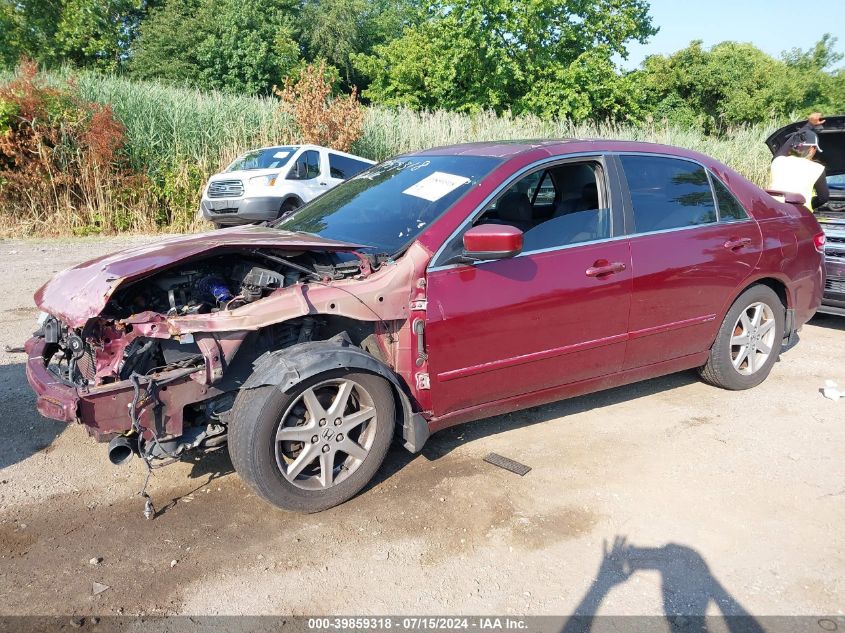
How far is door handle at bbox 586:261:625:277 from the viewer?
3.81 metres

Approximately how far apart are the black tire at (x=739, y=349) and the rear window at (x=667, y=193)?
72 centimetres

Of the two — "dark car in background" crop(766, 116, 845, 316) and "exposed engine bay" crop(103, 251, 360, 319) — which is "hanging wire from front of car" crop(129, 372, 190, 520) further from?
"dark car in background" crop(766, 116, 845, 316)

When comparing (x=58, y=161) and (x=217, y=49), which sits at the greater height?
(x=217, y=49)

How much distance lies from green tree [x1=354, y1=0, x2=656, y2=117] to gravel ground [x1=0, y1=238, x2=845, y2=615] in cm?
2172

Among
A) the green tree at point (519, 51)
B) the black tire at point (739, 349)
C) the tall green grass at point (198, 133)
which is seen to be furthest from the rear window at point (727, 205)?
the green tree at point (519, 51)

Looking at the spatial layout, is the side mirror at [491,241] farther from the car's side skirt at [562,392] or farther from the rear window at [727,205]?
the rear window at [727,205]

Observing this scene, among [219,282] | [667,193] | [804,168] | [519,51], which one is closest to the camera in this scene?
[219,282]

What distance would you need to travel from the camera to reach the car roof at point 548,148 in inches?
156

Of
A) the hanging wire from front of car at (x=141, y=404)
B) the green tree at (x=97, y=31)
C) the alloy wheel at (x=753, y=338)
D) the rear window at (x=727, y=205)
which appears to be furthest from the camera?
the green tree at (x=97, y=31)

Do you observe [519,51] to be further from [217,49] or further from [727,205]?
[727,205]

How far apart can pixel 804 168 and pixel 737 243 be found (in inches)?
138

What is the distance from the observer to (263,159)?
43.7 ft

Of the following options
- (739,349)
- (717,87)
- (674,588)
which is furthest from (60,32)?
(674,588)

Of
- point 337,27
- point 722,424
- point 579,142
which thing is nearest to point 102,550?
point 579,142
